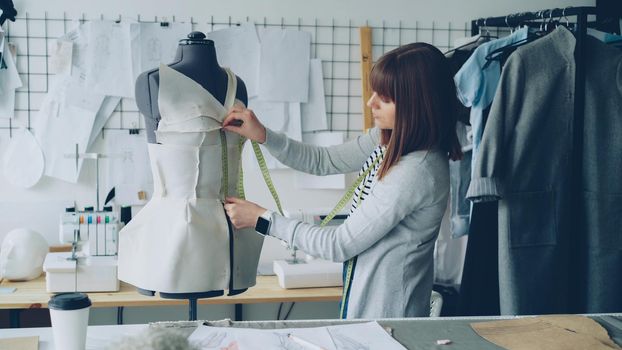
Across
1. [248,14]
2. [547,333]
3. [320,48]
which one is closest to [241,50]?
[248,14]

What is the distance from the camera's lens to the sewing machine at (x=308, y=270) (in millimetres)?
2756

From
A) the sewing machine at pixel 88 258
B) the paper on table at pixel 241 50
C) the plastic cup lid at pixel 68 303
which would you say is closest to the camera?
the plastic cup lid at pixel 68 303

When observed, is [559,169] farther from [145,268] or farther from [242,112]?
[145,268]

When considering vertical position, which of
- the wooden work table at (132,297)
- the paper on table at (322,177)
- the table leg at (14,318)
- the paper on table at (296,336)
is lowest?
the table leg at (14,318)

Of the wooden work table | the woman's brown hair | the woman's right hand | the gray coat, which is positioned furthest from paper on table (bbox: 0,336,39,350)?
the gray coat

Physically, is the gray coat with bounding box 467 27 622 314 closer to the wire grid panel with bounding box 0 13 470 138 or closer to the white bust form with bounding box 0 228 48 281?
the wire grid panel with bounding box 0 13 470 138

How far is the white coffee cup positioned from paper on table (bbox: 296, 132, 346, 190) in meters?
1.98

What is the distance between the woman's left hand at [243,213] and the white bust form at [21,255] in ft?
4.22

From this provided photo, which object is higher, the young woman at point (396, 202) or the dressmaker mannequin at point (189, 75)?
the dressmaker mannequin at point (189, 75)

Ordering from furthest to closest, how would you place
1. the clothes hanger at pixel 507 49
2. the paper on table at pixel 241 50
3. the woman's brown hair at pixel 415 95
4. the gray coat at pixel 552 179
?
1. the paper on table at pixel 241 50
2. the clothes hanger at pixel 507 49
3. the gray coat at pixel 552 179
4. the woman's brown hair at pixel 415 95

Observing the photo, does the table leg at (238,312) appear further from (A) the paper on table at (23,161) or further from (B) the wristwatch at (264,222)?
(B) the wristwatch at (264,222)

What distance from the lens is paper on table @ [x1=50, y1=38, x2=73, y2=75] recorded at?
296 cm

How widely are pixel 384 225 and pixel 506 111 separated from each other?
0.79m

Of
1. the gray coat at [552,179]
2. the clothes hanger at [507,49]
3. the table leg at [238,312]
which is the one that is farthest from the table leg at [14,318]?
the clothes hanger at [507,49]
